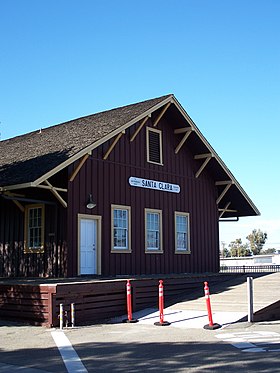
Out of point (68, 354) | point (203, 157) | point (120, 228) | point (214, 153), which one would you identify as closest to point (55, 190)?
point (120, 228)

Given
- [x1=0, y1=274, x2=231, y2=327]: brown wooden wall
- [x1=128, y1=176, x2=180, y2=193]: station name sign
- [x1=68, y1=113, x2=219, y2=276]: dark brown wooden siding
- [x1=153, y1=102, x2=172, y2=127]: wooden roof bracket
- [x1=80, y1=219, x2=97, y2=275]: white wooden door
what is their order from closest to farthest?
[x1=0, y1=274, x2=231, y2=327]: brown wooden wall
[x1=80, y1=219, x2=97, y2=275]: white wooden door
[x1=68, y1=113, x2=219, y2=276]: dark brown wooden siding
[x1=128, y1=176, x2=180, y2=193]: station name sign
[x1=153, y1=102, x2=172, y2=127]: wooden roof bracket

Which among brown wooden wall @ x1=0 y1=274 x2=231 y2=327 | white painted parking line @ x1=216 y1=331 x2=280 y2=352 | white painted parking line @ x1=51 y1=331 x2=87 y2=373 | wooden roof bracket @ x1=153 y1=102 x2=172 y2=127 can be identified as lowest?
white painted parking line @ x1=51 y1=331 x2=87 y2=373

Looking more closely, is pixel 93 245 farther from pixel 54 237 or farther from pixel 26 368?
pixel 26 368

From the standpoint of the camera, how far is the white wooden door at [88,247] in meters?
17.3

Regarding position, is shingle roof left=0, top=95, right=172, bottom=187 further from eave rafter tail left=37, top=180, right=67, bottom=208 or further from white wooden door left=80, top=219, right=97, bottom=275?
white wooden door left=80, top=219, right=97, bottom=275

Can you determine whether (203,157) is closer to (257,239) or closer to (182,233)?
(182,233)

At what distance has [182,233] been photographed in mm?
21375

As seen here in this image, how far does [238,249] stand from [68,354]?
7377 cm

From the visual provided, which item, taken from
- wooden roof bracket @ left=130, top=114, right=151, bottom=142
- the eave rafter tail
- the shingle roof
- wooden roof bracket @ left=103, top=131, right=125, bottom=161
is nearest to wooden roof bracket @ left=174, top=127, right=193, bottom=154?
the shingle roof

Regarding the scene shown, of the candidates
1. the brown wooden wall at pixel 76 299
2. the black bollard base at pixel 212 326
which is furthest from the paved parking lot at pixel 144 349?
the brown wooden wall at pixel 76 299

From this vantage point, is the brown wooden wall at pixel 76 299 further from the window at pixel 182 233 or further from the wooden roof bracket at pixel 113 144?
the window at pixel 182 233

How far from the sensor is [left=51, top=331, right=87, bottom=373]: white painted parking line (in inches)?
322

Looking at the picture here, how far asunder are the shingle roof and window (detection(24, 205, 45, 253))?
161 centimetres

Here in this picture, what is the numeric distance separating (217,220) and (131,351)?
14.2 m
